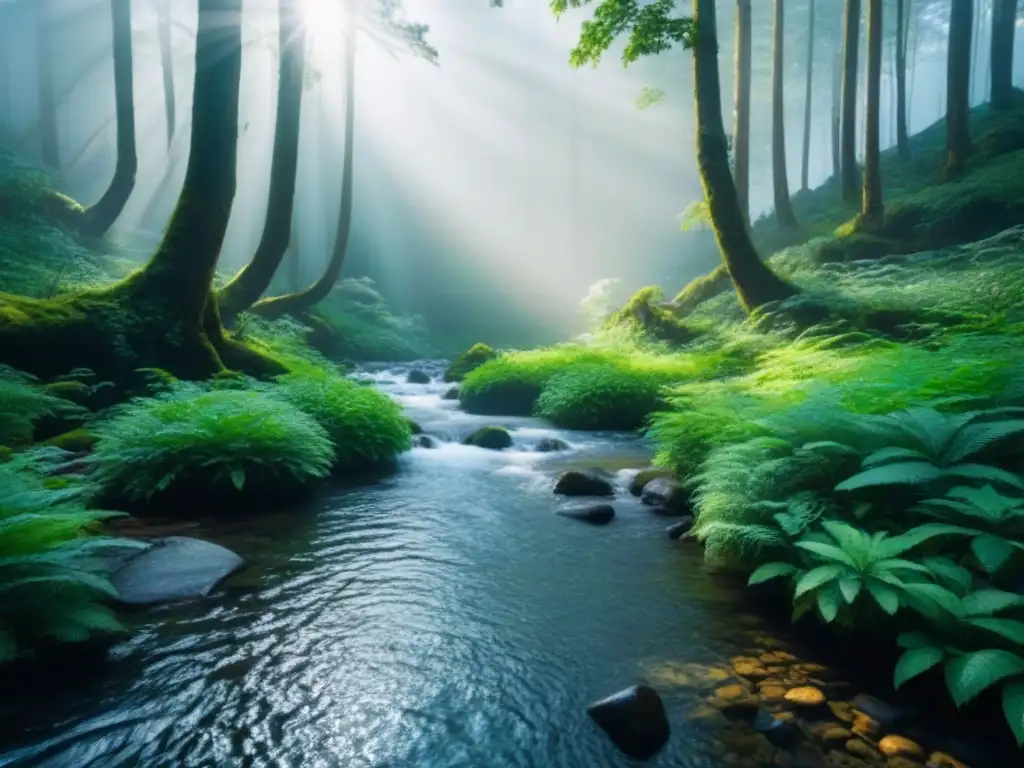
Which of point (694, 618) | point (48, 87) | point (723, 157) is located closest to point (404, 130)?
point (48, 87)

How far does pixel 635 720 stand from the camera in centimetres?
285

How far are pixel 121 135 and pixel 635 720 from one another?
1991 cm

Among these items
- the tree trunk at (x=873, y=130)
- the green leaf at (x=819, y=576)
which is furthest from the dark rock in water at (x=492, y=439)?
the tree trunk at (x=873, y=130)

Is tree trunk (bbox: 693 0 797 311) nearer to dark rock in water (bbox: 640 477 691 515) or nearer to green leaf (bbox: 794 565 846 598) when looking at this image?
dark rock in water (bbox: 640 477 691 515)

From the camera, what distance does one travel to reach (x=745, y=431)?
5.47 metres

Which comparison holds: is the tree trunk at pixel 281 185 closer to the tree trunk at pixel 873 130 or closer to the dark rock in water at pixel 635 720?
the dark rock in water at pixel 635 720

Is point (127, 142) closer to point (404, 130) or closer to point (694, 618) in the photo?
point (694, 618)

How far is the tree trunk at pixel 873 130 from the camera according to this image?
1520 cm

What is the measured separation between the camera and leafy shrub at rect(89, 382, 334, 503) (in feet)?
19.1

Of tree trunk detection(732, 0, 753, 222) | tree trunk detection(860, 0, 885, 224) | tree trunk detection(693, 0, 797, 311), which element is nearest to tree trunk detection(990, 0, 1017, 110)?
tree trunk detection(860, 0, 885, 224)

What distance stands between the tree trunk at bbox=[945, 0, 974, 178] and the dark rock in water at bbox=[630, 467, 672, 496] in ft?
53.2

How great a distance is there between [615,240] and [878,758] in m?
59.1

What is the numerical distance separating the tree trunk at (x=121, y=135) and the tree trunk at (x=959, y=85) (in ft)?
75.1

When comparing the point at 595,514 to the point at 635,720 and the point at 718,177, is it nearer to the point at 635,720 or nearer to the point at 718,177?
the point at 635,720
